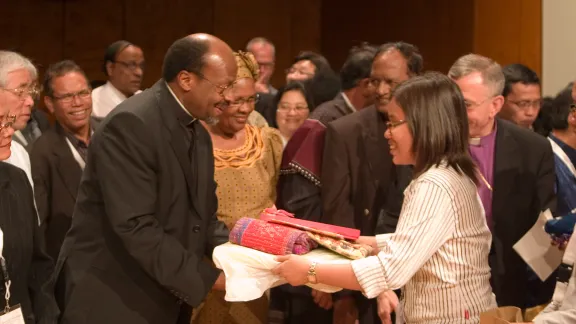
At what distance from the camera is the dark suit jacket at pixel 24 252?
2658mm

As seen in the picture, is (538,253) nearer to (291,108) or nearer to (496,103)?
(496,103)

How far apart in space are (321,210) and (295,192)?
0.48 ft

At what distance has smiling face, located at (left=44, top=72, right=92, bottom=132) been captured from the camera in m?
4.48

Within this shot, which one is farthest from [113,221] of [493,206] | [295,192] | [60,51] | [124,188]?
[60,51]

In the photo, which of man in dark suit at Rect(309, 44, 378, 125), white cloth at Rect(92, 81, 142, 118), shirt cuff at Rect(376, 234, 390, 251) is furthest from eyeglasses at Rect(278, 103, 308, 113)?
shirt cuff at Rect(376, 234, 390, 251)

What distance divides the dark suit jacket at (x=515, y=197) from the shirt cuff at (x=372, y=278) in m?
1.14

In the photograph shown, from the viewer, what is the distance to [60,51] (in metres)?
7.92

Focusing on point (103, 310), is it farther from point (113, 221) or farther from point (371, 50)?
point (371, 50)

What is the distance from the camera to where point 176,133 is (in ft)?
9.27

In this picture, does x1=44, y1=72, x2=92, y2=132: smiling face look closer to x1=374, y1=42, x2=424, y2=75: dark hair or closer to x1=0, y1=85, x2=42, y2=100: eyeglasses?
x1=0, y1=85, x2=42, y2=100: eyeglasses

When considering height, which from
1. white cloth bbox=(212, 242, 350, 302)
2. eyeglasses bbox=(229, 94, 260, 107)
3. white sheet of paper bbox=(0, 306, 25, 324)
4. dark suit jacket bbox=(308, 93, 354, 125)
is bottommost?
white sheet of paper bbox=(0, 306, 25, 324)

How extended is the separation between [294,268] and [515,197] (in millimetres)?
1287

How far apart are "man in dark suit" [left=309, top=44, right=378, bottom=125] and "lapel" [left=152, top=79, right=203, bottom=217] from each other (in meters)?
1.29

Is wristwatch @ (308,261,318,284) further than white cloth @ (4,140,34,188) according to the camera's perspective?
No
